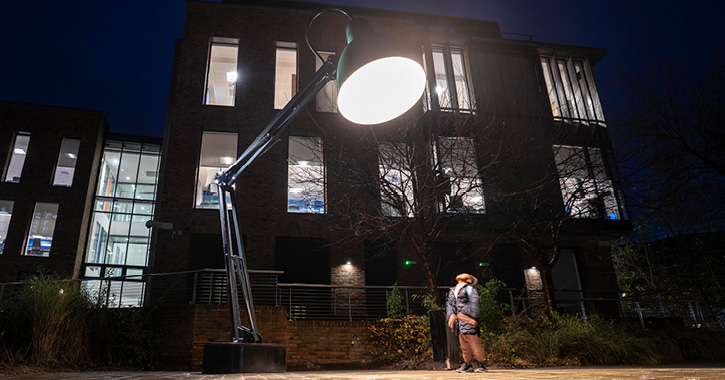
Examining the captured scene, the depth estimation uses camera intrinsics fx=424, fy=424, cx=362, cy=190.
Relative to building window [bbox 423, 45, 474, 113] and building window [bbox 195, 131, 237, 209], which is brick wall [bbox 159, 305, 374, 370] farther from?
building window [bbox 423, 45, 474, 113]

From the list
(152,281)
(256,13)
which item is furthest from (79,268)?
(256,13)

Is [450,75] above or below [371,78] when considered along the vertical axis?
above

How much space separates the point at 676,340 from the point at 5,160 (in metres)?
26.2

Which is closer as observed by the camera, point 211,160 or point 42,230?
point 211,160

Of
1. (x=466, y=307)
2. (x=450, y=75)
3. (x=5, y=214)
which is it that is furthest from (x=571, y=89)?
(x=5, y=214)

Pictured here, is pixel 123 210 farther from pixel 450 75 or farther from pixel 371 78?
pixel 371 78

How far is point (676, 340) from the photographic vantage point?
10711mm

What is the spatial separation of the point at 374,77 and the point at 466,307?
193 inches

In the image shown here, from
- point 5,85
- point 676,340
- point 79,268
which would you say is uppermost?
point 5,85

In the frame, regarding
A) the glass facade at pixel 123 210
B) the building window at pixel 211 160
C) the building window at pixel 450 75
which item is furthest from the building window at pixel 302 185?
the glass facade at pixel 123 210

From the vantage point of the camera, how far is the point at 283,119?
13.1 ft

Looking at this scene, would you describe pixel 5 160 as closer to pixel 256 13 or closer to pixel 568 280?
pixel 256 13

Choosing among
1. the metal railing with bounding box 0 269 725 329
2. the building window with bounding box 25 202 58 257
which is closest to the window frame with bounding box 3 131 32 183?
the building window with bounding box 25 202 58 257

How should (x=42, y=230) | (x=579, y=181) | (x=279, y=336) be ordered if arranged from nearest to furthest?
(x=279, y=336) < (x=579, y=181) < (x=42, y=230)
